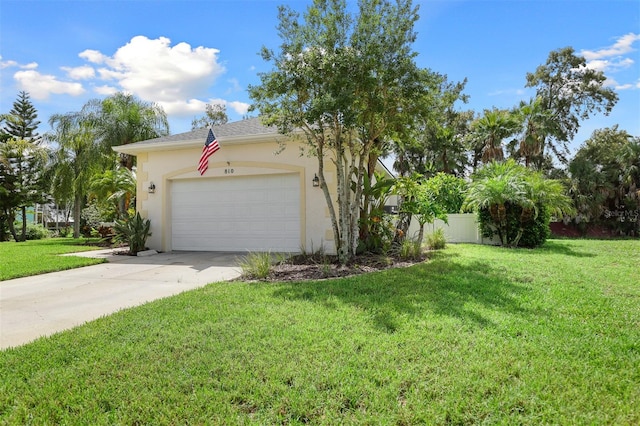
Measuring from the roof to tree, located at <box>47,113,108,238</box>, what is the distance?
6234mm

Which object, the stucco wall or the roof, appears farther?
the roof

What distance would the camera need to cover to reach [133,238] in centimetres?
1098

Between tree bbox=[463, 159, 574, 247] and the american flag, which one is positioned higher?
the american flag

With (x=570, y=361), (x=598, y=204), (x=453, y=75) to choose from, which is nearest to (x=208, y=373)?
(x=570, y=361)

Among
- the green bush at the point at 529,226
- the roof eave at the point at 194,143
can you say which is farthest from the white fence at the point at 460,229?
the roof eave at the point at 194,143

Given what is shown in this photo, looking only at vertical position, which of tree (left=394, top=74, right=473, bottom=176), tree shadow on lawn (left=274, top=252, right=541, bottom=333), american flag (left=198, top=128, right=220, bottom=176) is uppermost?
tree (left=394, top=74, right=473, bottom=176)

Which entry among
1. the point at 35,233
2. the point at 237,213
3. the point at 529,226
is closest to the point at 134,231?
the point at 237,213

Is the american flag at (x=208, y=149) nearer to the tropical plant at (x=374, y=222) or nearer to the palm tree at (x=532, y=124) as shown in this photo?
the tropical plant at (x=374, y=222)

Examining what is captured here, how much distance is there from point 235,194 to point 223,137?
1.73m

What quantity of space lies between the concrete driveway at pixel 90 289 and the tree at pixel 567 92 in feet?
83.0

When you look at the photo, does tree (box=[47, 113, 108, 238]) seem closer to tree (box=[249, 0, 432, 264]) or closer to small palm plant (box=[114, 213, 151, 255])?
small palm plant (box=[114, 213, 151, 255])

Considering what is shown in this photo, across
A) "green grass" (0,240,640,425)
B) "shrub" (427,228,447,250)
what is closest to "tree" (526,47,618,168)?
"shrub" (427,228,447,250)

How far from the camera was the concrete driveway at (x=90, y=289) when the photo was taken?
4.44 metres

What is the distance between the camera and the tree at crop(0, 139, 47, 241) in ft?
67.3
